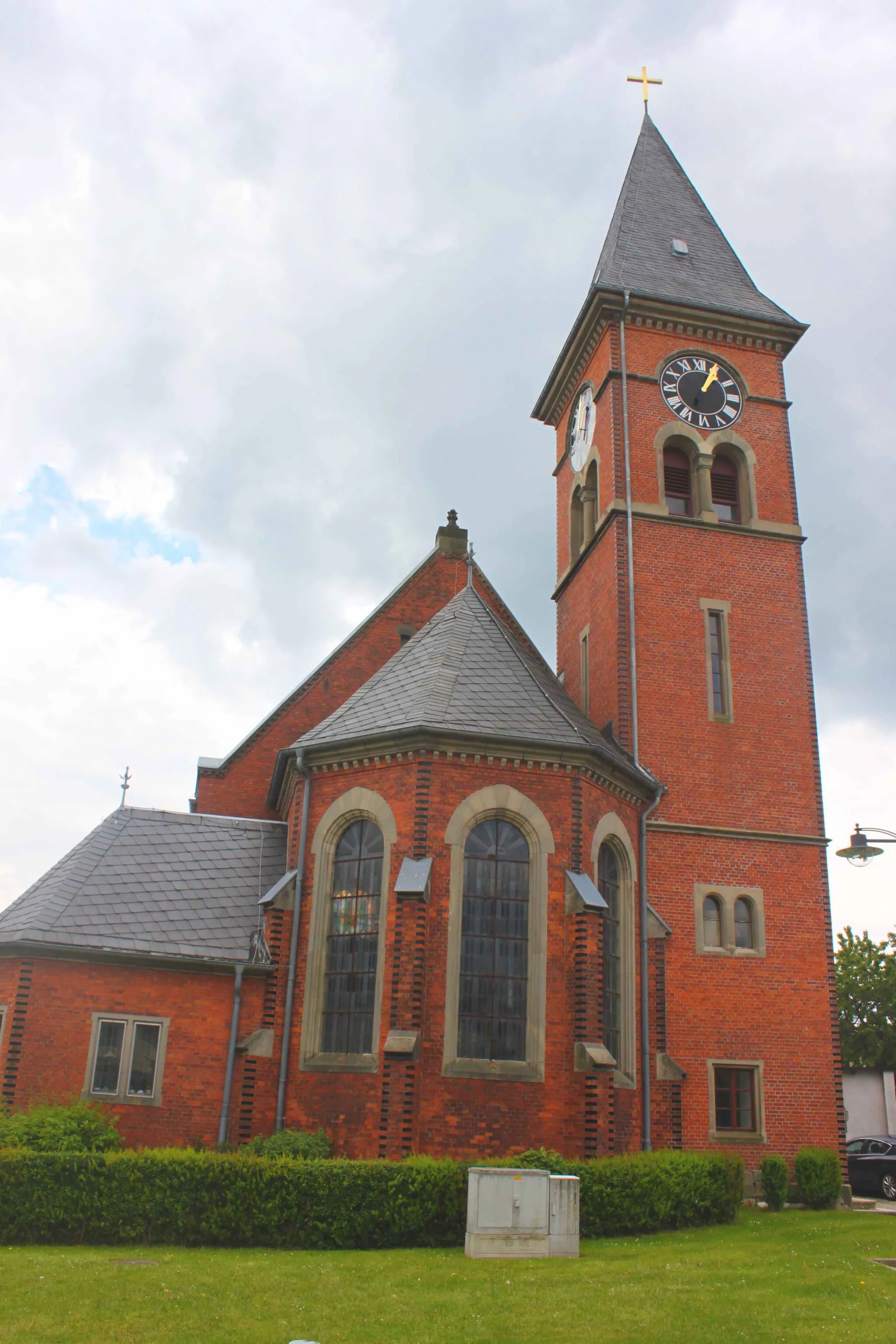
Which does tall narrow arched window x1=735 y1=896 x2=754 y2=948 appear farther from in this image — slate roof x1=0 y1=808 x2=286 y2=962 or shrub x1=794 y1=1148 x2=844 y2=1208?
slate roof x1=0 y1=808 x2=286 y2=962

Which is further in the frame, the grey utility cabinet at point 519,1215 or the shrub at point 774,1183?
the shrub at point 774,1183

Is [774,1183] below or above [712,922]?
below

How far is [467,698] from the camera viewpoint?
818 inches

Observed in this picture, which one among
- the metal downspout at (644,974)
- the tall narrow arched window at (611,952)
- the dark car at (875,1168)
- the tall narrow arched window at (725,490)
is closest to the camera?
the tall narrow arched window at (611,952)

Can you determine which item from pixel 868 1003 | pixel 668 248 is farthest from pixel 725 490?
pixel 868 1003

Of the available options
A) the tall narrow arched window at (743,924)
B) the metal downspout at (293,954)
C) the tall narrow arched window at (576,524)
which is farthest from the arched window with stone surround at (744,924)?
the tall narrow arched window at (576,524)

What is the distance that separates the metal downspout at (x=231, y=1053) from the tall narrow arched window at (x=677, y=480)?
47.7 feet

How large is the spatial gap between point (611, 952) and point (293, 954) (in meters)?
5.84

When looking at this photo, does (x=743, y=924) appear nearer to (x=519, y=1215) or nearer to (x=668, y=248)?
(x=519, y=1215)

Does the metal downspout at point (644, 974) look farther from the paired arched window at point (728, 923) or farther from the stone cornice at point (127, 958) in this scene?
the stone cornice at point (127, 958)

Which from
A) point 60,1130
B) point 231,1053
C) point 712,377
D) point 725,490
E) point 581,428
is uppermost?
point 712,377

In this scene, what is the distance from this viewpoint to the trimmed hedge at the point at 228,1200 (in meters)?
14.4

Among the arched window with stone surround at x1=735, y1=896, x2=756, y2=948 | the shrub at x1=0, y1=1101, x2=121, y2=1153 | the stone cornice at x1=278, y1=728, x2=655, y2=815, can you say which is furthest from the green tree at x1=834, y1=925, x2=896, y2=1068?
the shrub at x1=0, y1=1101, x2=121, y2=1153

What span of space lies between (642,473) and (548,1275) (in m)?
18.3
